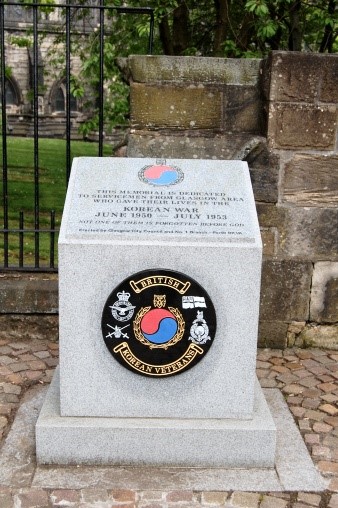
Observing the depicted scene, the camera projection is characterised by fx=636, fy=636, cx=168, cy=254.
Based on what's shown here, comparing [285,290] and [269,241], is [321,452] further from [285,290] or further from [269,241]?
[269,241]

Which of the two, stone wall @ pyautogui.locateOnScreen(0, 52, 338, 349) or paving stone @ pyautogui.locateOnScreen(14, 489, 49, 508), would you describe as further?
stone wall @ pyautogui.locateOnScreen(0, 52, 338, 349)

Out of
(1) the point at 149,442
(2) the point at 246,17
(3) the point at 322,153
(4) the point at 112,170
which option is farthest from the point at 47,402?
(2) the point at 246,17

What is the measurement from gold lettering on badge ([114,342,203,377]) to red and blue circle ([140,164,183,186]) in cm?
85

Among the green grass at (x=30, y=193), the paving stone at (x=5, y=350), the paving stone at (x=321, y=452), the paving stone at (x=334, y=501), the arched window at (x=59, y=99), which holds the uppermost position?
the paving stone at (x=334, y=501)

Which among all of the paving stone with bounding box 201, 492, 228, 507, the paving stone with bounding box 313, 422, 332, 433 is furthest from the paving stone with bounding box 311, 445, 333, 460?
the paving stone with bounding box 201, 492, 228, 507

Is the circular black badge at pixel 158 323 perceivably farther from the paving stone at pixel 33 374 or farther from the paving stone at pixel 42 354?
the paving stone at pixel 42 354

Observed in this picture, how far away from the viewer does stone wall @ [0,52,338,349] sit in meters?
4.18

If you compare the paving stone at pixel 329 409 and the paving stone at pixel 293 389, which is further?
the paving stone at pixel 293 389

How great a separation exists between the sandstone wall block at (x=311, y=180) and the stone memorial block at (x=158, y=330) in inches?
50.4

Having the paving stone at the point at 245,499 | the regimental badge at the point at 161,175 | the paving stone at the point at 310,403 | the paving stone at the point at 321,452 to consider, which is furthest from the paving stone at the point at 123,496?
the regimental badge at the point at 161,175

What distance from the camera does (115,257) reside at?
2963 mm

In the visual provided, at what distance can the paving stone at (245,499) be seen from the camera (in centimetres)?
281

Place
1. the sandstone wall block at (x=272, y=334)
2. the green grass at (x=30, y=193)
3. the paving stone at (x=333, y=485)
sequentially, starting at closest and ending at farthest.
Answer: the paving stone at (x=333, y=485)
the sandstone wall block at (x=272, y=334)
the green grass at (x=30, y=193)

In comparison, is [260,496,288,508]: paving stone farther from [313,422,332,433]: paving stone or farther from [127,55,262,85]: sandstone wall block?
[127,55,262,85]: sandstone wall block
